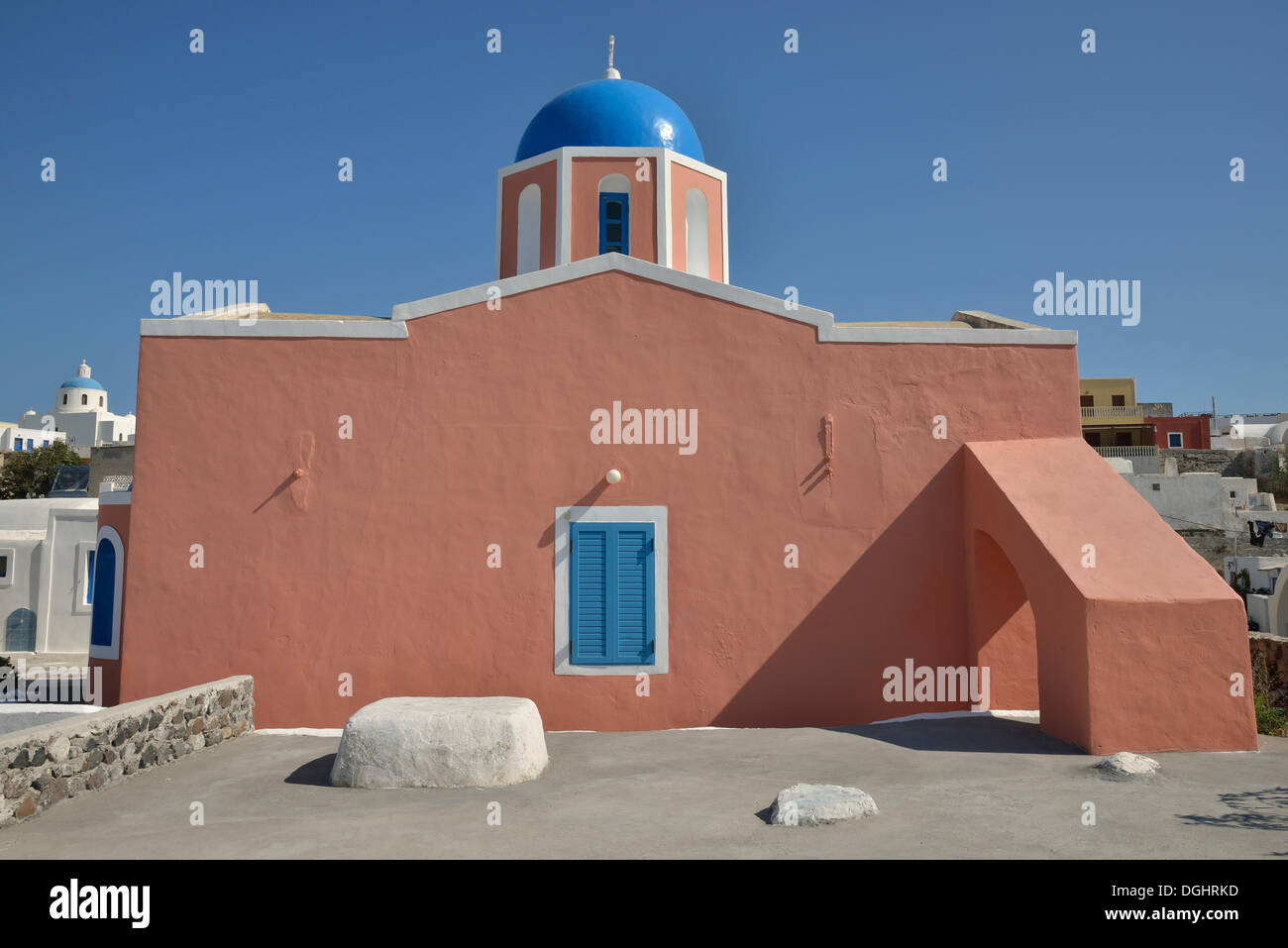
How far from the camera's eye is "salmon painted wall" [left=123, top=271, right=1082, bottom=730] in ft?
31.8

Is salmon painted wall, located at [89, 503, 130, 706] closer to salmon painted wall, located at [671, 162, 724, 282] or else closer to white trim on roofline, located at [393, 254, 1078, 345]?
white trim on roofline, located at [393, 254, 1078, 345]

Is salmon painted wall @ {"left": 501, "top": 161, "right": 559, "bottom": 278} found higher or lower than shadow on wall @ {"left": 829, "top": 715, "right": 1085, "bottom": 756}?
higher

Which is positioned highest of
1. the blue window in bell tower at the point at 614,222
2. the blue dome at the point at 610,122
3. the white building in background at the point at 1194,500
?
the blue dome at the point at 610,122

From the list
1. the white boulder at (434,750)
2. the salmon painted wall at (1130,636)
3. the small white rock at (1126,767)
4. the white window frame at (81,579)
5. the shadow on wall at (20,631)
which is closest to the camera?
the small white rock at (1126,767)

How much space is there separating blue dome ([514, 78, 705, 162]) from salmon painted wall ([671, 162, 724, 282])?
56 centimetres

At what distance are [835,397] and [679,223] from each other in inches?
184

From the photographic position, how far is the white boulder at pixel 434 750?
7.09 meters

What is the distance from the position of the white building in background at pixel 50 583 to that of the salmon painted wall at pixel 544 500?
17.7 m

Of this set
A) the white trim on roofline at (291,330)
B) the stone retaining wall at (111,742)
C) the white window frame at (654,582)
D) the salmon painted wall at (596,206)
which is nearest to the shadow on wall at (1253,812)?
the white window frame at (654,582)

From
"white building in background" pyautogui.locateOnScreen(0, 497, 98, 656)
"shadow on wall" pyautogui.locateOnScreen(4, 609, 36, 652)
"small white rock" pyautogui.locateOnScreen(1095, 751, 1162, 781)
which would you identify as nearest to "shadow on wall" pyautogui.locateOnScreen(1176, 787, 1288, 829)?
"small white rock" pyautogui.locateOnScreen(1095, 751, 1162, 781)

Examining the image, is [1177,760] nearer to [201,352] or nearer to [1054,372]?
[1054,372]

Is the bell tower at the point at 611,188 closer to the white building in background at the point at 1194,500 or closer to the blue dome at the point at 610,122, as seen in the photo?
the blue dome at the point at 610,122
